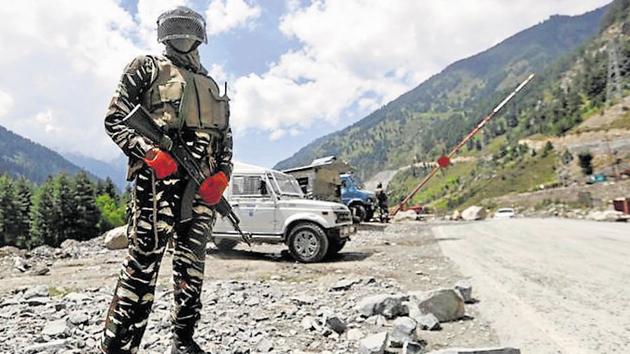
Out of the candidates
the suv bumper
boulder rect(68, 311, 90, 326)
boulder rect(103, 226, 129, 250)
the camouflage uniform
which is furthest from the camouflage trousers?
boulder rect(103, 226, 129, 250)

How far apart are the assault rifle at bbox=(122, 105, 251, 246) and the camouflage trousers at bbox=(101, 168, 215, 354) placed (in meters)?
0.06

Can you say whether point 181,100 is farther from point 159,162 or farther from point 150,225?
point 150,225

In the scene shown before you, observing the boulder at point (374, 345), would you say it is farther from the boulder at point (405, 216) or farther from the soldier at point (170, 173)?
the boulder at point (405, 216)

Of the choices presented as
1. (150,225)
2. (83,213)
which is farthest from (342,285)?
(83,213)

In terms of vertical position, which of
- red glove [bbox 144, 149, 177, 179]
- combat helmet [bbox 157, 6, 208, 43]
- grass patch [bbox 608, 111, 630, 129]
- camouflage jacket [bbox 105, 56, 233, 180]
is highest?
grass patch [bbox 608, 111, 630, 129]

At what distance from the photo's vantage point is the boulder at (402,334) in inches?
138

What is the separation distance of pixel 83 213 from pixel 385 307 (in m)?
60.9

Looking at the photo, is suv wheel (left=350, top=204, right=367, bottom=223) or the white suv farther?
suv wheel (left=350, top=204, right=367, bottom=223)

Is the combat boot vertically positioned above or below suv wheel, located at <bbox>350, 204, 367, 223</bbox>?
below

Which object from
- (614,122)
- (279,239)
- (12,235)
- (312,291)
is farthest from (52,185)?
(614,122)

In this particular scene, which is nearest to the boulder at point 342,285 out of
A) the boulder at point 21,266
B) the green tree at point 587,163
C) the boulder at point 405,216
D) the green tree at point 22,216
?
the boulder at point 21,266

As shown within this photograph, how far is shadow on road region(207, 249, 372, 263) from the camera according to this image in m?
10.1

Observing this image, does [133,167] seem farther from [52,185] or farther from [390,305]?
[52,185]

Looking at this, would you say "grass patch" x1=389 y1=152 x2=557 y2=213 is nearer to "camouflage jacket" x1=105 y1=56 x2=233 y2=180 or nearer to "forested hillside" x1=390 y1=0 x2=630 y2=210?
"forested hillside" x1=390 y1=0 x2=630 y2=210
